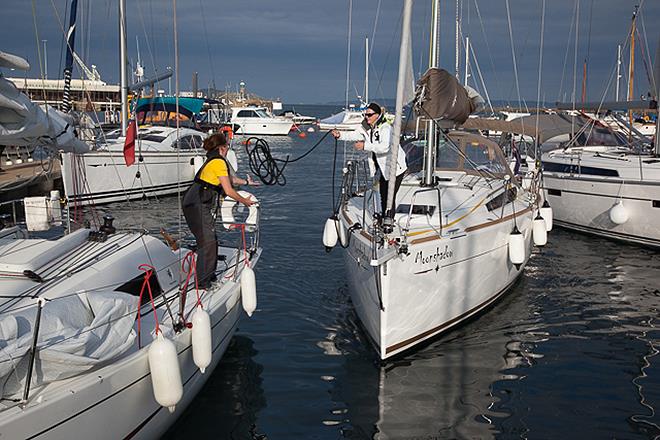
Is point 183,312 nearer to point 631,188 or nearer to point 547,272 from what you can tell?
point 547,272

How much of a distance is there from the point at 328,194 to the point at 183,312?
56.5 ft

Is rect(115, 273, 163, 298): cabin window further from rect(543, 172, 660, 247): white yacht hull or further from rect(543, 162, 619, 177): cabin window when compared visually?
rect(543, 162, 619, 177): cabin window

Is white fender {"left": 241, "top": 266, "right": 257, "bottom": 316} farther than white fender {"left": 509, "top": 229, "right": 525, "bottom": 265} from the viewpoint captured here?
No

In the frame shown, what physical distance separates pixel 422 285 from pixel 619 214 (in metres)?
8.62

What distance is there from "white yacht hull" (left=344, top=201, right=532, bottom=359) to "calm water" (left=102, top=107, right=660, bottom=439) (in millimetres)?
355

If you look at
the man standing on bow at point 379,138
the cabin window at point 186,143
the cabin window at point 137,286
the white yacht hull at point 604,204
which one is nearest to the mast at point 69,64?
the cabin window at point 186,143

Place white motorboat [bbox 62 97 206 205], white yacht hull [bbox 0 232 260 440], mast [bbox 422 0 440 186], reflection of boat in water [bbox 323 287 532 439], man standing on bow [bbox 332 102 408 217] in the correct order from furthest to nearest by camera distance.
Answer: white motorboat [bbox 62 97 206 205] < mast [bbox 422 0 440 186] < man standing on bow [bbox 332 102 408 217] < reflection of boat in water [bbox 323 287 532 439] < white yacht hull [bbox 0 232 260 440]

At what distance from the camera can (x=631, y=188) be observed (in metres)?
14.2

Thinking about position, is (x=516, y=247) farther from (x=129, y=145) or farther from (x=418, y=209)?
(x=129, y=145)

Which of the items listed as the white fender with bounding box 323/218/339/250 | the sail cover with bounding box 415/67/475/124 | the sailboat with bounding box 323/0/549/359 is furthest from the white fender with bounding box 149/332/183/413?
the sail cover with bounding box 415/67/475/124

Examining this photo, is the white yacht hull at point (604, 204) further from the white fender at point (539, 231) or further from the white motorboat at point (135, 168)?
the white motorboat at point (135, 168)

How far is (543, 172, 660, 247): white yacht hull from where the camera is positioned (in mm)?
14023

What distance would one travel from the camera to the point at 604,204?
1513 centimetres

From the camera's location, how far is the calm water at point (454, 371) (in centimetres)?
637
